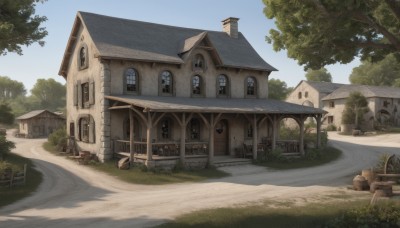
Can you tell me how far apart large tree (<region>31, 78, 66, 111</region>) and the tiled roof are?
100 metres

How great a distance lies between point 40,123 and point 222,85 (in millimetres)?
32161

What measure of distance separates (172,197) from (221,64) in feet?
45.2

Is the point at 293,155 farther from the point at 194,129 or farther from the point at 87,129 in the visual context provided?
the point at 87,129

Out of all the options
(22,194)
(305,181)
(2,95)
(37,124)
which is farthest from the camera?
(2,95)

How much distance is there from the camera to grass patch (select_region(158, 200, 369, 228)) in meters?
10.4

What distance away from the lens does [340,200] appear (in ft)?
44.6

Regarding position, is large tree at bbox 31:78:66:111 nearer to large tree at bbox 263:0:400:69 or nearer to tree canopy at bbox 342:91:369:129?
tree canopy at bbox 342:91:369:129

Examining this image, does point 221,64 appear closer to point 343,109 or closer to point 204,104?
point 204,104

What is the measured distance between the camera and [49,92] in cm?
11562

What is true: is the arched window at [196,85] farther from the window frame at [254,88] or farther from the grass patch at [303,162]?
the grass patch at [303,162]

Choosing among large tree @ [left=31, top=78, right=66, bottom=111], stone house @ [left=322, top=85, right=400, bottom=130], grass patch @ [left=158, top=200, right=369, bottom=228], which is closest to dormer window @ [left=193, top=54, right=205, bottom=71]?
grass patch @ [left=158, top=200, right=369, bottom=228]

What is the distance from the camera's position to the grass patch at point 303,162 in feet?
73.9

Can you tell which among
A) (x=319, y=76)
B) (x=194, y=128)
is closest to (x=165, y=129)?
(x=194, y=128)

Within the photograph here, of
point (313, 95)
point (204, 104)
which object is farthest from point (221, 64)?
point (313, 95)
